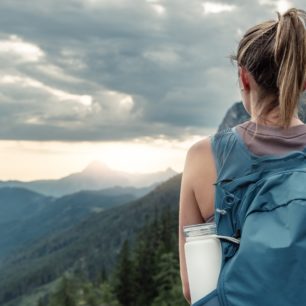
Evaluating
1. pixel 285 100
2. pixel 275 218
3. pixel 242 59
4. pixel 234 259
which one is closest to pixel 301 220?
pixel 275 218

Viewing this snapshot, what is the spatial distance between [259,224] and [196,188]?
42 centimetres

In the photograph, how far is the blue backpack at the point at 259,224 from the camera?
2525mm

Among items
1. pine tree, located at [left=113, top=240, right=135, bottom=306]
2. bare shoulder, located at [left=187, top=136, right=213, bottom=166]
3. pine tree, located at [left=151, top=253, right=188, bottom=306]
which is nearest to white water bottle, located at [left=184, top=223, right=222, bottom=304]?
bare shoulder, located at [left=187, top=136, right=213, bottom=166]

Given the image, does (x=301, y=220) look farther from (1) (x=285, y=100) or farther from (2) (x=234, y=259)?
(1) (x=285, y=100)

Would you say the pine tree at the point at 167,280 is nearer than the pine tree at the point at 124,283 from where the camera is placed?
Yes

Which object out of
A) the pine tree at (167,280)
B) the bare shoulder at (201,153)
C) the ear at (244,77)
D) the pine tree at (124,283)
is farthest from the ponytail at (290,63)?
the pine tree at (124,283)

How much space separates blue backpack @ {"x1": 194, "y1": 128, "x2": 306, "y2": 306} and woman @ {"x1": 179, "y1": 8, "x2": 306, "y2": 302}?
0.21 feet

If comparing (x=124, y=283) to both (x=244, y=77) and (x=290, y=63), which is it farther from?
(x=290, y=63)

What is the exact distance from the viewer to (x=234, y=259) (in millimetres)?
2672

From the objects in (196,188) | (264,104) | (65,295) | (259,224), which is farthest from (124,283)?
(259,224)

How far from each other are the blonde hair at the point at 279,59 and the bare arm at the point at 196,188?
0.33 metres

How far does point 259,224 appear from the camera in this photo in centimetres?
263

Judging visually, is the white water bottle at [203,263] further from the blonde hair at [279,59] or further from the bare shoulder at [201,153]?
the blonde hair at [279,59]

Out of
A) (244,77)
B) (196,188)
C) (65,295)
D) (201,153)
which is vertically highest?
(244,77)
